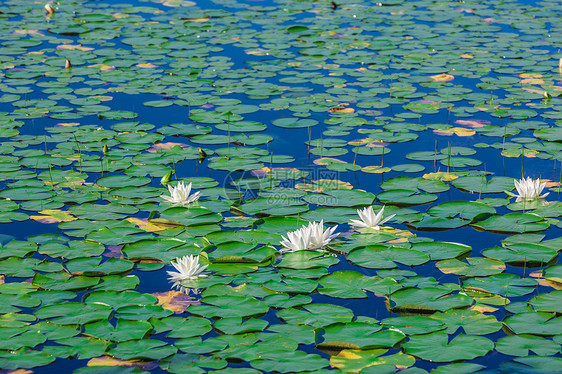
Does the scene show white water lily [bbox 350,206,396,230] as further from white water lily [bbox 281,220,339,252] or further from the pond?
white water lily [bbox 281,220,339,252]

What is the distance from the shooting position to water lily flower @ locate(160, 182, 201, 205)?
4996mm

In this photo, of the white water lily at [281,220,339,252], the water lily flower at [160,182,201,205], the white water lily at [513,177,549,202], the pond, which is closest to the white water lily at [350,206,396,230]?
the pond

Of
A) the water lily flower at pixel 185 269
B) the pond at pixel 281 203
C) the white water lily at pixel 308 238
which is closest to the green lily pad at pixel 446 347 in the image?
the pond at pixel 281 203

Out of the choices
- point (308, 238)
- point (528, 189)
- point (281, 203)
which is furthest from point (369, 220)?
point (528, 189)

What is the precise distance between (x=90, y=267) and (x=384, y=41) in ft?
23.0

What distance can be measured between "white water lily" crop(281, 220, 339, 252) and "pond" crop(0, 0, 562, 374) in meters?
0.02

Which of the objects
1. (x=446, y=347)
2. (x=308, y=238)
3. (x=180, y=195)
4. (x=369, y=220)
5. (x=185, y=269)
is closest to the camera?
(x=446, y=347)

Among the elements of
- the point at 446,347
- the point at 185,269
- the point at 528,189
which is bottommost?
the point at 446,347

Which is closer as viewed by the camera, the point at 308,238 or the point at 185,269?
the point at 185,269

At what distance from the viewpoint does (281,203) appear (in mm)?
5148

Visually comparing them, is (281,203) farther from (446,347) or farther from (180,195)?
(446,347)

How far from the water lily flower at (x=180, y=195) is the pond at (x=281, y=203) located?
0.06 feet

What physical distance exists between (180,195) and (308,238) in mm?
1235

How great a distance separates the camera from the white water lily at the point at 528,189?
16.6ft
